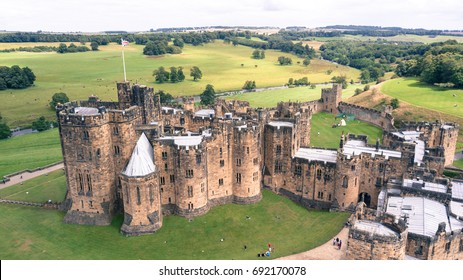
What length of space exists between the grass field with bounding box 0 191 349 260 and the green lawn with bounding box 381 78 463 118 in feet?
260

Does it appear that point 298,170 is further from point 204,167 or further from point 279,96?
point 279,96

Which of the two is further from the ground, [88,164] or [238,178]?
[88,164]

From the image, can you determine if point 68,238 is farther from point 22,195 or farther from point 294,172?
point 294,172

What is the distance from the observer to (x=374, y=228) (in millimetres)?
47906

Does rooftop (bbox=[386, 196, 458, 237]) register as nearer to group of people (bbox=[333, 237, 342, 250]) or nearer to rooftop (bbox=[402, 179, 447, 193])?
rooftop (bbox=[402, 179, 447, 193])

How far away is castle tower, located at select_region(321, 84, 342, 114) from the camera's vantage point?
478 ft

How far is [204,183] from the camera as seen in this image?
6612cm

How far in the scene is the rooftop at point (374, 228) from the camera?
46.4m

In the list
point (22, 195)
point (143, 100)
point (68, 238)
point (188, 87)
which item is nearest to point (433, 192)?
point (143, 100)

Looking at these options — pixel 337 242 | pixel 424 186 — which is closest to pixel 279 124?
pixel 337 242

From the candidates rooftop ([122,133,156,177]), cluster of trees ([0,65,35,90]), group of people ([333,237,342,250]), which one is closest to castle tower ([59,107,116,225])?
rooftop ([122,133,156,177])

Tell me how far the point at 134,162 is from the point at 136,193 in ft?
16.3

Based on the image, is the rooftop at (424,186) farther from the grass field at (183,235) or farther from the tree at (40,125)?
the tree at (40,125)

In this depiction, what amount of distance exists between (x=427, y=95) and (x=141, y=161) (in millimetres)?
118420
